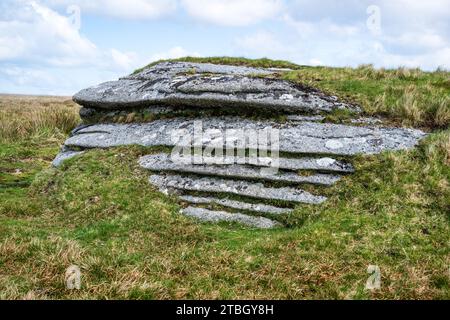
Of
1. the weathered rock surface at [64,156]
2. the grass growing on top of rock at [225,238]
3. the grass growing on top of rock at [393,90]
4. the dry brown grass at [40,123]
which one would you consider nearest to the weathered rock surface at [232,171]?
the grass growing on top of rock at [225,238]

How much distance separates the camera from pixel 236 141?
47.4 feet

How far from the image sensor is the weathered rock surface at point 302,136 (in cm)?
1355

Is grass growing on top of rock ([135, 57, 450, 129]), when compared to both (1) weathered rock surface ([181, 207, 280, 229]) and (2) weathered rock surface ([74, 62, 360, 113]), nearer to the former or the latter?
(2) weathered rock surface ([74, 62, 360, 113])

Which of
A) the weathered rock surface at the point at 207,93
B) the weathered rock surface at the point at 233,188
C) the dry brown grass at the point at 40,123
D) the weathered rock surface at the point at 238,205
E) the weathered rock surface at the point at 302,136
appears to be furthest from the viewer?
the dry brown grass at the point at 40,123

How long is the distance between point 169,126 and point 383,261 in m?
9.15

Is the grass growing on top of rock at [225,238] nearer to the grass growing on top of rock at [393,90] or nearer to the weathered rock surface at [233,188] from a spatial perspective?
the grass growing on top of rock at [393,90]

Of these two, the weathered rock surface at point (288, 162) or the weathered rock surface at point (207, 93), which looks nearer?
the weathered rock surface at point (288, 162)

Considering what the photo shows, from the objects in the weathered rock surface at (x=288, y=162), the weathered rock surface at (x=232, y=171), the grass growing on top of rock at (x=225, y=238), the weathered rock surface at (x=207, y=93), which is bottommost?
the grass growing on top of rock at (x=225, y=238)

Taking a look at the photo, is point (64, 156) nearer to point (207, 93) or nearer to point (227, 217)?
point (207, 93)

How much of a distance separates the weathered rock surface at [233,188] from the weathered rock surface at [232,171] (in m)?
0.21

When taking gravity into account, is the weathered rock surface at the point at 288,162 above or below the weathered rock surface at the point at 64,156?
above

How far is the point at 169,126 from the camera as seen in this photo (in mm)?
16328

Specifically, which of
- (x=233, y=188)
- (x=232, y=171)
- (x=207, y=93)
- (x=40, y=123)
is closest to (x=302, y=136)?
(x=232, y=171)
